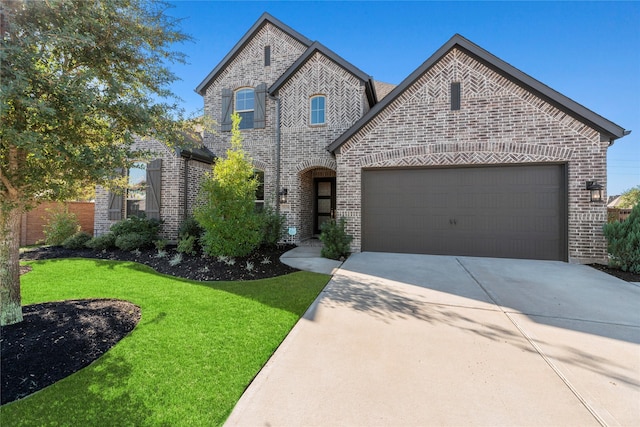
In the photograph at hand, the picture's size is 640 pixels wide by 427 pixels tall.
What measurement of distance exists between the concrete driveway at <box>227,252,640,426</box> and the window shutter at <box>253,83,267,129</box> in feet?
27.9

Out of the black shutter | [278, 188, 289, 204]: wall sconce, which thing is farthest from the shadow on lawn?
the black shutter

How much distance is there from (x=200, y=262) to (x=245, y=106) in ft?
24.1

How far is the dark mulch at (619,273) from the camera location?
19.1 feet

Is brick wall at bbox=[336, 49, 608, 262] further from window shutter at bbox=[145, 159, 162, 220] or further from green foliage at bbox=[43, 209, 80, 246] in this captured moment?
green foliage at bbox=[43, 209, 80, 246]

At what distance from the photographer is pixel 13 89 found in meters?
2.45

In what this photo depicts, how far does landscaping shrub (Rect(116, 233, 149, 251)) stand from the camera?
8.84 meters

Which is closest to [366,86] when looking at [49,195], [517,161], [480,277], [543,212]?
[517,161]

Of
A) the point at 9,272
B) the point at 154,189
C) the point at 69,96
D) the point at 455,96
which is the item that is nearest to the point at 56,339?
the point at 9,272

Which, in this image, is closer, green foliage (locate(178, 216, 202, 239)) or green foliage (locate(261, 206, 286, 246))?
green foliage (locate(261, 206, 286, 246))

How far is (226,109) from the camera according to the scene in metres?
11.6

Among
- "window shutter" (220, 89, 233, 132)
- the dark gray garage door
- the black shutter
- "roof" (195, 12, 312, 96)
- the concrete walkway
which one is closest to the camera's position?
the concrete walkway

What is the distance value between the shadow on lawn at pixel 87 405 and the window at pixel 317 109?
9.60 metres

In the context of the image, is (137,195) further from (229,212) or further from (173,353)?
(173,353)

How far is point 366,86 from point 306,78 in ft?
7.82
